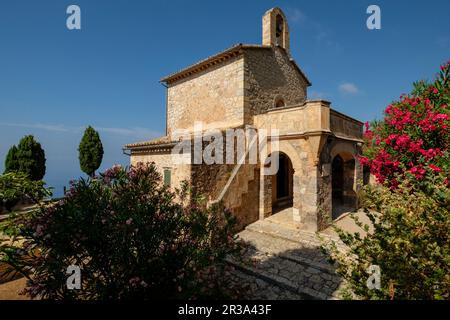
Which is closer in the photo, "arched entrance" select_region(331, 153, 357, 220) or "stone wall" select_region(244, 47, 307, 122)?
"stone wall" select_region(244, 47, 307, 122)

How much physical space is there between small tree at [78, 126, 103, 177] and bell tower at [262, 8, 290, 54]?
59.9 ft

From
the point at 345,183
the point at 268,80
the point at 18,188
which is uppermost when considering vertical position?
the point at 268,80

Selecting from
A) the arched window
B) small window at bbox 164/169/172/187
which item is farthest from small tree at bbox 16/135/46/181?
the arched window

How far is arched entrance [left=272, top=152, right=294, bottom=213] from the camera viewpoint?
42.6 feet

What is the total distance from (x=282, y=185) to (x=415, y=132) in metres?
8.10

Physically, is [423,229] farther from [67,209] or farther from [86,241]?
[67,209]

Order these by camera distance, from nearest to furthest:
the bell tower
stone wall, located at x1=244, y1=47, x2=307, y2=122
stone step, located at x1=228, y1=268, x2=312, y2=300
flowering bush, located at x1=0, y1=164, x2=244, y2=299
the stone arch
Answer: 1. flowering bush, located at x1=0, y1=164, x2=244, y2=299
2. stone step, located at x1=228, y1=268, x2=312, y2=300
3. the stone arch
4. stone wall, located at x1=244, y1=47, x2=307, y2=122
5. the bell tower

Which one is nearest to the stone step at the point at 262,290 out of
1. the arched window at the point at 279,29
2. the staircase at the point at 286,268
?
the staircase at the point at 286,268

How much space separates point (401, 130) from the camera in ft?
22.8

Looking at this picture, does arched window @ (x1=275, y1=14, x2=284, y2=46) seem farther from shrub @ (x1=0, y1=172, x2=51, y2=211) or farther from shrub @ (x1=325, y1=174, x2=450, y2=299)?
shrub @ (x1=0, y1=172, x2=51, y2=211)

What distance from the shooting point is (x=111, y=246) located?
12.4 ft

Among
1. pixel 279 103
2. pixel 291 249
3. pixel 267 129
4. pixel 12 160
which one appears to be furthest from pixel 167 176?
pixel 12 160

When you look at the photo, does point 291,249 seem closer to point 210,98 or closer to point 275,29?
point 210,98

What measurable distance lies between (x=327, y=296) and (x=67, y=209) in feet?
20.1
